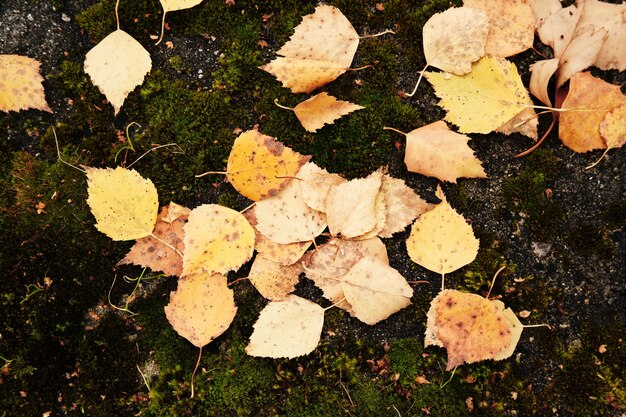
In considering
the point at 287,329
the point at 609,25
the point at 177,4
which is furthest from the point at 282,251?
the point at 609,25

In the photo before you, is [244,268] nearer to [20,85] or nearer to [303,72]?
[303,72]

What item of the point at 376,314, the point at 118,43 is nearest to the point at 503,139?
the point at 376,314

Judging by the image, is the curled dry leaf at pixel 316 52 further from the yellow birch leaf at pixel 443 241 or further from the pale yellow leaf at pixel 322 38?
the yellow birch leaf at pixel 443 241

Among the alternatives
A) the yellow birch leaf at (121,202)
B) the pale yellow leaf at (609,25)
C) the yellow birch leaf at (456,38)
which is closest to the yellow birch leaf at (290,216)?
the yellow birch leaf at (121,202)

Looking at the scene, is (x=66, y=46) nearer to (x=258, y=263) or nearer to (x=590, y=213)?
(x=258, y=263)

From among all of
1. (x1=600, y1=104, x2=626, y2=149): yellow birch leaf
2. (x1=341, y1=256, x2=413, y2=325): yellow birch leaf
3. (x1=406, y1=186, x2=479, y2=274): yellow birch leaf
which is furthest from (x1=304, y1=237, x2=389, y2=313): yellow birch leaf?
(x1=600, y1=104, x2=626, y2=149): yellow birch leaf

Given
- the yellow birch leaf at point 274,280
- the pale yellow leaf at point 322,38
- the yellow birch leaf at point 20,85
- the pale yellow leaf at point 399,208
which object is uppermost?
the pale yellow leaf at point 322,38

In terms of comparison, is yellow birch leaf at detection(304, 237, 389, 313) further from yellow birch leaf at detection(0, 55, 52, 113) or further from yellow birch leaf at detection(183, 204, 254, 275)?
yellow birch leaf at detection(0, 55, 52, 113)
